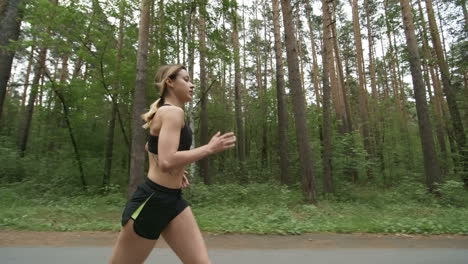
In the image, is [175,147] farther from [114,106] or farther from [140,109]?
[114,106]

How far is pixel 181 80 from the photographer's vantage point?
2488mm

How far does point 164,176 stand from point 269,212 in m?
6.96

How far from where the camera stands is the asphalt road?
489 cm

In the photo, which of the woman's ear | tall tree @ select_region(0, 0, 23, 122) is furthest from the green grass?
the woman's ear

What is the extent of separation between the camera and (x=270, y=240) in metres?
6.26

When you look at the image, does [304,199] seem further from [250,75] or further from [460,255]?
[250,75]

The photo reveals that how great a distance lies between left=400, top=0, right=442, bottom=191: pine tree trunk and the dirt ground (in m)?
7.11

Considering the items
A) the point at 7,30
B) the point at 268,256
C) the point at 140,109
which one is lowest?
the point at 268,256

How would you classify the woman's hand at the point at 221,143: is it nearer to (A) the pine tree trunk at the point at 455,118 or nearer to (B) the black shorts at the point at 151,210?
(B) the black shorts at the point at 151,210

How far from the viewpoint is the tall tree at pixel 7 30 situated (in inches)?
480

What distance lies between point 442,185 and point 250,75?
78.4ft

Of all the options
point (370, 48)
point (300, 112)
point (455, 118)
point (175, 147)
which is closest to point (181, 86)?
point (175, 147)

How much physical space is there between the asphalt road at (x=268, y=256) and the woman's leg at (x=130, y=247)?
2514 millimetres

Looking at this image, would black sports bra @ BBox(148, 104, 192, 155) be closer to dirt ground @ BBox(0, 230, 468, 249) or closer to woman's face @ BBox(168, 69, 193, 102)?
woman's face @ BBox(168, 69, 193, 102)
